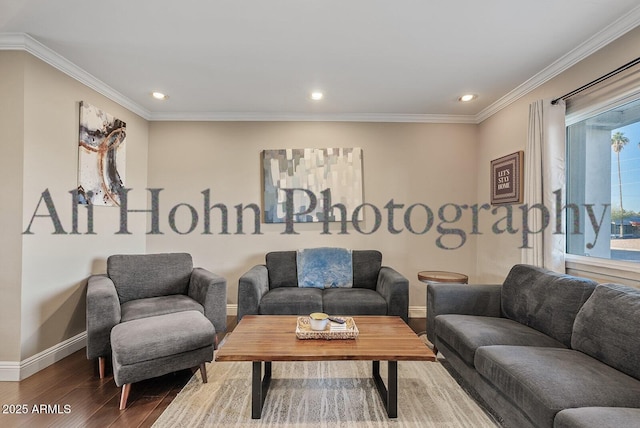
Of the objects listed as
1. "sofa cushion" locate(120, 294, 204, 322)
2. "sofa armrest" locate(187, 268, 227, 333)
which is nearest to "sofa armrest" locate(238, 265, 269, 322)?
"sofa armrest" locate(187, 268, 227, 333)

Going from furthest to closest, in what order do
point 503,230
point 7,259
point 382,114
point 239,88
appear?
1. point 382,114
2. point 503,230
3. point 239,88
4. point 7,259

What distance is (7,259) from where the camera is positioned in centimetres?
230

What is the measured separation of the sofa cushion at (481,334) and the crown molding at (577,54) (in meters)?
2.14

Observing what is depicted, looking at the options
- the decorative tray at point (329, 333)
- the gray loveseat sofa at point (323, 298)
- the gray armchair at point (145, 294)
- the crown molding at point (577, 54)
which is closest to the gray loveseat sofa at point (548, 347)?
the gray loveseat sofa at point (323, 298)

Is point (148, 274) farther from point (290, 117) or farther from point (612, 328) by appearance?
point (612, 328)

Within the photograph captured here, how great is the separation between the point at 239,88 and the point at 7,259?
239cm

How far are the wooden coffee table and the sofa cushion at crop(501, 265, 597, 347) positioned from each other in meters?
0.94

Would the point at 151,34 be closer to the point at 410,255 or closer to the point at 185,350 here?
the point at 185,350

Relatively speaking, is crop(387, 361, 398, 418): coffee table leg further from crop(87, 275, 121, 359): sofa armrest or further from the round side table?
crop(87, 275, 121, 359): sofa armrest

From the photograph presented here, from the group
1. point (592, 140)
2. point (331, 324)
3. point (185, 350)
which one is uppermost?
point (592, 140)

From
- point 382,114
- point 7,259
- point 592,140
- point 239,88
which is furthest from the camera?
point 382,114

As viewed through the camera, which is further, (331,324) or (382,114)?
(382,114)

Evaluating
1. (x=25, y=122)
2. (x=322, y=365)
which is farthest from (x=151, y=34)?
(x=322, y=365)

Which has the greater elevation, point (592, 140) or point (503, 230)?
point (592, 140)
